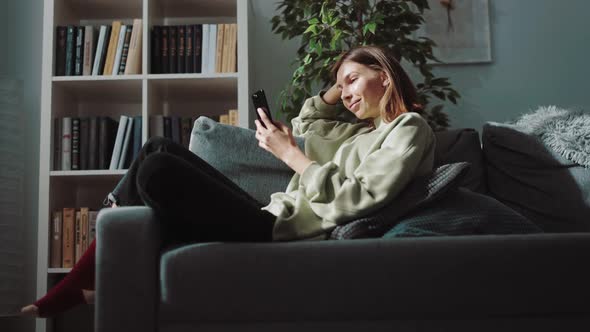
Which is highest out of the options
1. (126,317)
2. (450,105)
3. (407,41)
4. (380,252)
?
(407,41)

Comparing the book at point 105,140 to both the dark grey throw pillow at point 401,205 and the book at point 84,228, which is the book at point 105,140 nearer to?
the book at point 84,228

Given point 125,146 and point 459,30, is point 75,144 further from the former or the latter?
point 459,30

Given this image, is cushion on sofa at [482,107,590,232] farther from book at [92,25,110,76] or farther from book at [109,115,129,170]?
book at [92,25,110,76]

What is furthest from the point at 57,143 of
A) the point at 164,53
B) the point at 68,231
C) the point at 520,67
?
the point at 520,67

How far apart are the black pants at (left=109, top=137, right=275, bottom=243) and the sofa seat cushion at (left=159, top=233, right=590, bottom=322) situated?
7 centimetres

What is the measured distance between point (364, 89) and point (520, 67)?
1532 millimetres

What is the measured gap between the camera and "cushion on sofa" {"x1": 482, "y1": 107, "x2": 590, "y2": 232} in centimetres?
183

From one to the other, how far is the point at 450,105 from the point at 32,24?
204 centimetres

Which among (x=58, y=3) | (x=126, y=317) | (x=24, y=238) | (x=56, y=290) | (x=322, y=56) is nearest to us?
(x=126, y=317)

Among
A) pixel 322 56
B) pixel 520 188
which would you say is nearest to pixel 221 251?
pixel 520 188

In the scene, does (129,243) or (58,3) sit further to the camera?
(58,3)

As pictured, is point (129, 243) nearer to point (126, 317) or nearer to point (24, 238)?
point (126, 317)

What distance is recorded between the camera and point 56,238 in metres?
2.58

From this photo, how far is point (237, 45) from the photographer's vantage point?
8.82 feet
